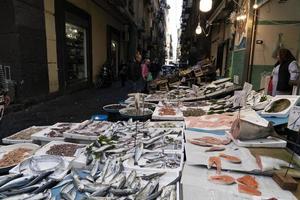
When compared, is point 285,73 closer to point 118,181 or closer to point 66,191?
point 118,181

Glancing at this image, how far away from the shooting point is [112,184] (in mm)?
2203

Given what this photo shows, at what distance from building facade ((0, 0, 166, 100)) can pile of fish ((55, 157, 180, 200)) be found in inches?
260

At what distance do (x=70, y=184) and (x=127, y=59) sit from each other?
2604 centimetres

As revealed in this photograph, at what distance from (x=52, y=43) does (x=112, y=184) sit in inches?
357

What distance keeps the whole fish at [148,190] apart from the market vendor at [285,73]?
5136 mm

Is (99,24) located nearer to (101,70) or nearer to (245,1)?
(101,70)

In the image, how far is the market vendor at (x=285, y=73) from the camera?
19.9ft

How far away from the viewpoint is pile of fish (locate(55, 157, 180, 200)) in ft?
6.74

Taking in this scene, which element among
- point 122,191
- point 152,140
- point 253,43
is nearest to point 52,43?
point 253,43

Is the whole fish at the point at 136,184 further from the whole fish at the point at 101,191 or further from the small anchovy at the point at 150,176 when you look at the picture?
the whole fish at the point at 101,191

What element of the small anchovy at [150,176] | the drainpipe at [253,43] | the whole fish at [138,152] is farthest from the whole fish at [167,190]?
the drainpipe at [253,43]

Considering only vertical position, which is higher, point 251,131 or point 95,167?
point 251,131

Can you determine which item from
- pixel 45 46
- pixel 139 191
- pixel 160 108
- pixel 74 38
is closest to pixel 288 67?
pixel 160 108

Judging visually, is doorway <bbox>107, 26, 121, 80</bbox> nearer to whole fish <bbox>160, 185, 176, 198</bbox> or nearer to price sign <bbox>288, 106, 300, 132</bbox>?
price sign <bbox>288, 106, 300, 132</bbox>
